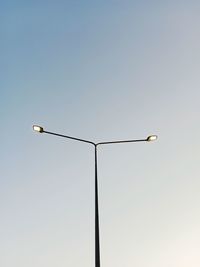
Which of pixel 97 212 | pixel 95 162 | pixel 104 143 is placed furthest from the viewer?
pixel 104 143

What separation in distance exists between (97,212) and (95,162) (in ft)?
9.66

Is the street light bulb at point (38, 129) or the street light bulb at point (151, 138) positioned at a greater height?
the street light bulb at point (38, 129)

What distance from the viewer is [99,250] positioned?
1898 centimetres

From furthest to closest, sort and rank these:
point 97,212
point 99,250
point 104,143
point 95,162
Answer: point 104,143 → point 95,162 → point 97,212 → point 99,250

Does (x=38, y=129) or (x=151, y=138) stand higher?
(x=38, y=129)

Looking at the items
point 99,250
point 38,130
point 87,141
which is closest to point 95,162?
point 87,141

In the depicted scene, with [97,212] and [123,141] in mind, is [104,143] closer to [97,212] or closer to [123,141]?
[123,141]

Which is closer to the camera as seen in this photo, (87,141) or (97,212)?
(97,212)

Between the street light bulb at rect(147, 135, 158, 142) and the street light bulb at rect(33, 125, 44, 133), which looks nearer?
the street light bulb at rect(33, 125, 44, 133)

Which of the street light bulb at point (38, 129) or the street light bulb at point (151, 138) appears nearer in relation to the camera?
the street light bulb at point (38, 129)

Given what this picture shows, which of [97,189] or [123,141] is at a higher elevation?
[123,141]

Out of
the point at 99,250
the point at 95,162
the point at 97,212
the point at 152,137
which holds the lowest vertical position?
the point at 99,250

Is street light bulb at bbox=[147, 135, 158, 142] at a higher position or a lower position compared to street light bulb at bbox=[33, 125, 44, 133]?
lower

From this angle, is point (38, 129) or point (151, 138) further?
point (151, 138)
